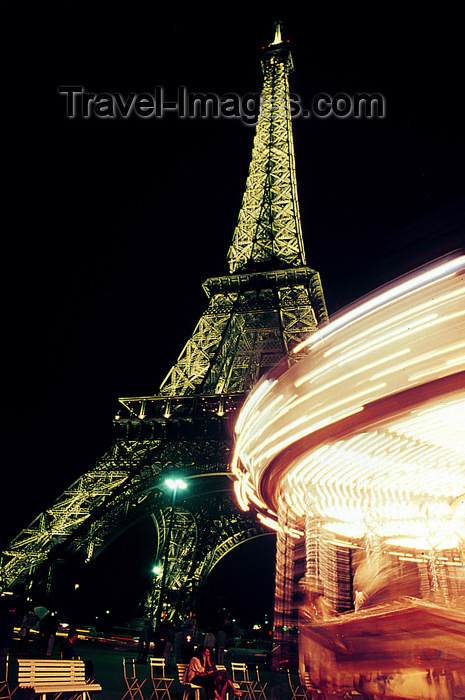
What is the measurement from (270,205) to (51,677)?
31.7 meters

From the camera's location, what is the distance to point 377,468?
822cm

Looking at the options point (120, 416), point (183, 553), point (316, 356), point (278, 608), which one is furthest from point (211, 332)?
point (316, 356)

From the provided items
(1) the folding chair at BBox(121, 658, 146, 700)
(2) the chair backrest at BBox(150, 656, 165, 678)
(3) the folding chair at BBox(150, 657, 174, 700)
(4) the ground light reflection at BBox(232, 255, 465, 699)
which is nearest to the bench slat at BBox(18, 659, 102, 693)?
(1) the folding chair at BBox(121, 658, 146, 700)

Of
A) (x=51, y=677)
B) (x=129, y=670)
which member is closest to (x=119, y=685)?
(x=129, y=670)

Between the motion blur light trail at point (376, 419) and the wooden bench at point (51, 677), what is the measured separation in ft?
11.7

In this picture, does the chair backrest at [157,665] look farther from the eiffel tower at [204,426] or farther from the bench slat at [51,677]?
the eiffel tower at [204,426]

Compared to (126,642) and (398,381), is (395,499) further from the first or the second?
(126,642)

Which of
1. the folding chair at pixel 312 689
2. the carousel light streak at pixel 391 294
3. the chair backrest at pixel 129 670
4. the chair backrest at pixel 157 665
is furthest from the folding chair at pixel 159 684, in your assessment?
the carousel light streak at pixel 391 294

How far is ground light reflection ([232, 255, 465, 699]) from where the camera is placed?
15.5 feet

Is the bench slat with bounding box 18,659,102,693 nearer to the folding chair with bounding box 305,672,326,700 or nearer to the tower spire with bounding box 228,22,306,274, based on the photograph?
the folding chair with bounding box 305,672,326,700

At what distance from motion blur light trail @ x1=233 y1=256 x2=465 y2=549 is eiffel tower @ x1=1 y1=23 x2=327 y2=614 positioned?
6573 millimetres

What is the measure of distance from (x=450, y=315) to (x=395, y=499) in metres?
6.03

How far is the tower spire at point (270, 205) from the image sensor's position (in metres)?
31.4

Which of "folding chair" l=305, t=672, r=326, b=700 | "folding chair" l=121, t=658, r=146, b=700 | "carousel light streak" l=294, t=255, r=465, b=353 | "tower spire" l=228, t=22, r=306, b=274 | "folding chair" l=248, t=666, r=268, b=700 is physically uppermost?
"tower spire" l=228, t=22, r=306, b=274
